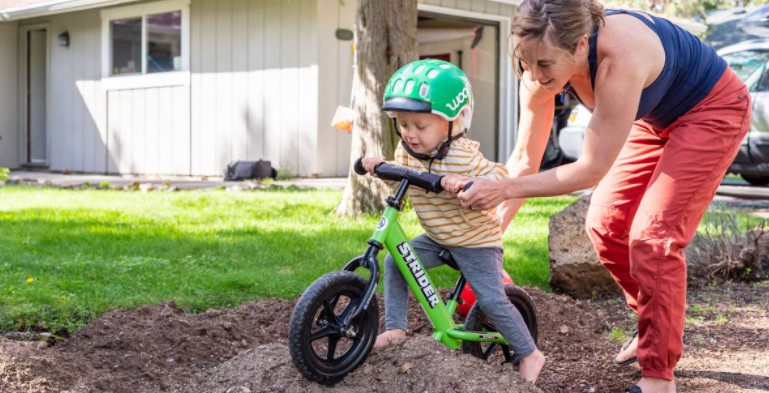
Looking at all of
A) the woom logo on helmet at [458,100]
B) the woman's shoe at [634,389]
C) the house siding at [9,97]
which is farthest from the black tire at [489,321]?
the house siding at [9,97]

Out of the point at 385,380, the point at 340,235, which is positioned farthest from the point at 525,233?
the point at 385,380

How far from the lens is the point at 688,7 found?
113ft

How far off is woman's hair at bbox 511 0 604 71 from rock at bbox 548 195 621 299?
8.31 ft

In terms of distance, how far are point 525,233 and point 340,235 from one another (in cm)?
155

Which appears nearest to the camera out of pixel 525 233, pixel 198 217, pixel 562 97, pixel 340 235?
pixel 562 97

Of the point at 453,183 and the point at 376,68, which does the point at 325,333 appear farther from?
the point at 376,68

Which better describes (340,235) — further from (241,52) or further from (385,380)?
(241,52)

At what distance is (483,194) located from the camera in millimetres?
2926

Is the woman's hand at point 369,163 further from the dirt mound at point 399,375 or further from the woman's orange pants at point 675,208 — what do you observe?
the woman's orange pants at point 675,208

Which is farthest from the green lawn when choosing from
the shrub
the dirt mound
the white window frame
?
the white window frame

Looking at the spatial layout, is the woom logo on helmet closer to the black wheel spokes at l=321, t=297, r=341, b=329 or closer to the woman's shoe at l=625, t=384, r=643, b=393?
the black wheel spokes at l=321, t=297, r=341, b=329

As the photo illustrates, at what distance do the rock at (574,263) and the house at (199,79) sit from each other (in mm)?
8389

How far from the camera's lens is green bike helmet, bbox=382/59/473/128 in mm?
3119

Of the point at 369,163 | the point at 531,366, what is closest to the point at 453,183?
the point at 369,163
